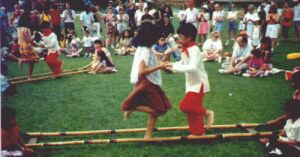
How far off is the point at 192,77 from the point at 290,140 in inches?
66.4

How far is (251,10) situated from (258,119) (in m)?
10.6

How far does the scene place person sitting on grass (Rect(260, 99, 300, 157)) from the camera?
16.8 ft

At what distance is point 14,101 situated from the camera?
8758mm

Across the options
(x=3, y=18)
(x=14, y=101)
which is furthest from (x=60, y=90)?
(x=3, y=18)

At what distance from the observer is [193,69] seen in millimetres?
5539

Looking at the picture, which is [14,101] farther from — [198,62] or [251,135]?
[251,135]

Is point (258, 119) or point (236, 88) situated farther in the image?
point (236, 88)

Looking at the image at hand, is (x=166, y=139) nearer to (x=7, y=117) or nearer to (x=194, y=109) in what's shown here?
(x=194, y=109)

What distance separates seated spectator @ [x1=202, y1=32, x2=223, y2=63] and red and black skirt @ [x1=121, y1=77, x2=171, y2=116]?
26.9 ft

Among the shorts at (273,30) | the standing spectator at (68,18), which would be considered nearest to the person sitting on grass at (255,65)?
the shorts at (273,30)

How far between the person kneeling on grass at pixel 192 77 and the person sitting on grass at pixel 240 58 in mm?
5826

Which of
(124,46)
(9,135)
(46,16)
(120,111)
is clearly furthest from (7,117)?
(46,16)

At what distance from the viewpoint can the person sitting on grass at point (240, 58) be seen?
11367 millimetres

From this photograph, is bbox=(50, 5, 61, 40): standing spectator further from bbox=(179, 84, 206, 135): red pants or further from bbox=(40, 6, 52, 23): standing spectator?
bbox=(179, 84, 206, 135): red pants
